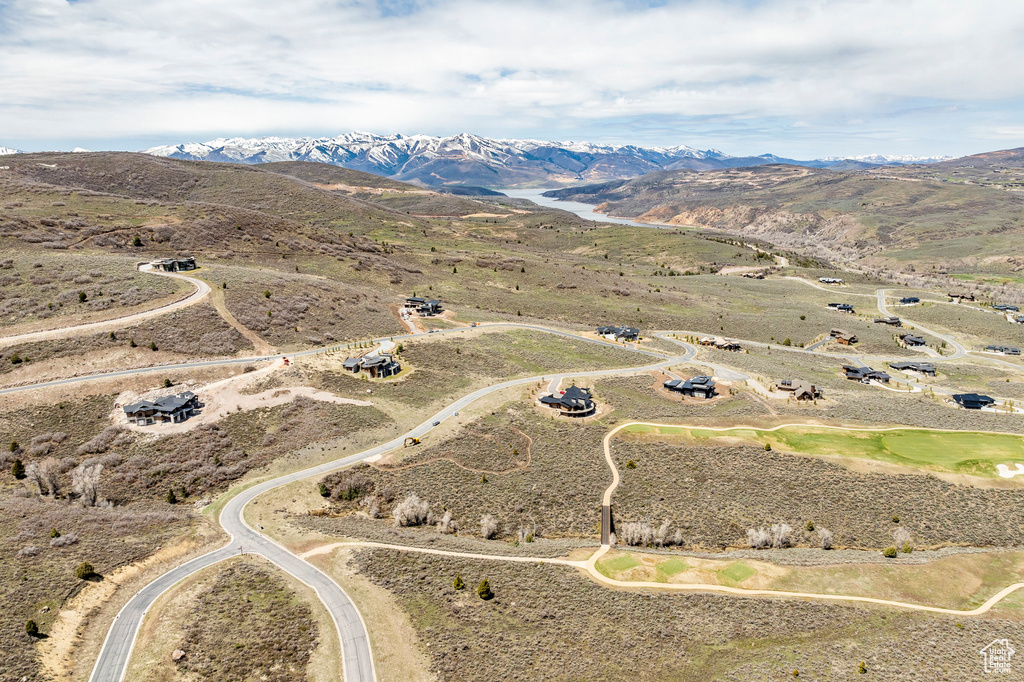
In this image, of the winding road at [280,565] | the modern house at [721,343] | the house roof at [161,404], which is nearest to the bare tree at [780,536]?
the winding road at [280,565]

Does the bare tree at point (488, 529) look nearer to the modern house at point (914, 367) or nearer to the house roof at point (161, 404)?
the house roof at point (161, 404)

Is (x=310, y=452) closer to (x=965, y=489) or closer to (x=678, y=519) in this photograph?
(x=678, y=519)

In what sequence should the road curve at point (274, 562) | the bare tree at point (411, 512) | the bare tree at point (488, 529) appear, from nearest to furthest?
1. the road curve at point (274, 562)
2. the bare tree at point (488, 529)
3. the bare tree at point (411, 512)

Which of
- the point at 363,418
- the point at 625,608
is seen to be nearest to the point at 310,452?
the point at 363,418

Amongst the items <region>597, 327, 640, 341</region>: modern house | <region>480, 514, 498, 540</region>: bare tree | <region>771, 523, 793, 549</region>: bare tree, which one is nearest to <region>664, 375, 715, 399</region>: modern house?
<region>597, 327, 640, 341</region>: modern house

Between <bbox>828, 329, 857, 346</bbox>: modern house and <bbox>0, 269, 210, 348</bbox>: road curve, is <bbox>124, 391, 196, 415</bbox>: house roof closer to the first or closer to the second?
<bbox>0, 269, 210, 348</bbox>: road curve
